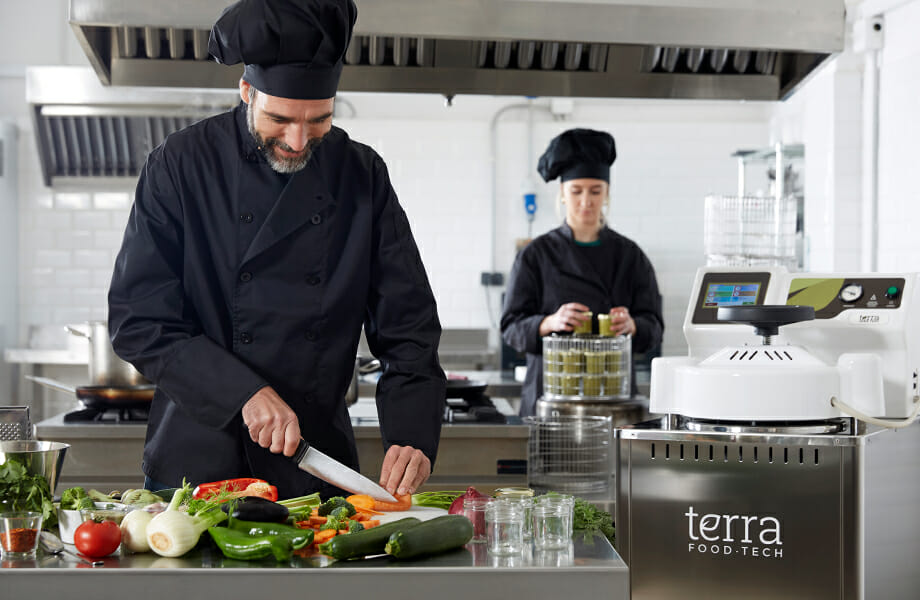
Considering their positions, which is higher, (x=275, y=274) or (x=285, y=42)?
(x=285, y=42)

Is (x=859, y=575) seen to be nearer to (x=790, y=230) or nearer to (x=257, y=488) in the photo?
(x=257, y=488)

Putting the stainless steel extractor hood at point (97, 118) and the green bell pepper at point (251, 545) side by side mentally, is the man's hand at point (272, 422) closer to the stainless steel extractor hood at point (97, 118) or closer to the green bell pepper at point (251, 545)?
the green bell pepper at point (251, 545)

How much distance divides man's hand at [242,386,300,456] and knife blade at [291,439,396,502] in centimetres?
2

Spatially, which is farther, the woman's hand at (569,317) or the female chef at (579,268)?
the female chef at (579,268)

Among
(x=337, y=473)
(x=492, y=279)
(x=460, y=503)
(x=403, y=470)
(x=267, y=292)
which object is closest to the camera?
(x=460, y=503)

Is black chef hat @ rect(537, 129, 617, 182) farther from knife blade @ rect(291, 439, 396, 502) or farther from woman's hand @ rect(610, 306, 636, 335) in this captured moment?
knife blade @ rect(291, 439, 396, 502)

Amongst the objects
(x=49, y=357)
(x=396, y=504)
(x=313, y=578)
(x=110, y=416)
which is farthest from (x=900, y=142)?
(x=49, y=357)

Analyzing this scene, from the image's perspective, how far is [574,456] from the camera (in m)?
2.85

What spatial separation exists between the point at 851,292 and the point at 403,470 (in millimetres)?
1108

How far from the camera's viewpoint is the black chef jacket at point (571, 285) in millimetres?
3959

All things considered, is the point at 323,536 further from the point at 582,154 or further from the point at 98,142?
the point at 98,142

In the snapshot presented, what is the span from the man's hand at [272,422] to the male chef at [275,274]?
9 centimetres

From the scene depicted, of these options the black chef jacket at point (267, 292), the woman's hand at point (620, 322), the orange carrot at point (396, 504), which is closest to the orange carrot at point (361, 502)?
the orange carrot at point (396, 504)

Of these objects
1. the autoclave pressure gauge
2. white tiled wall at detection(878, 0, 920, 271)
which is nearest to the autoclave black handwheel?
the autoclave pressure gauge
